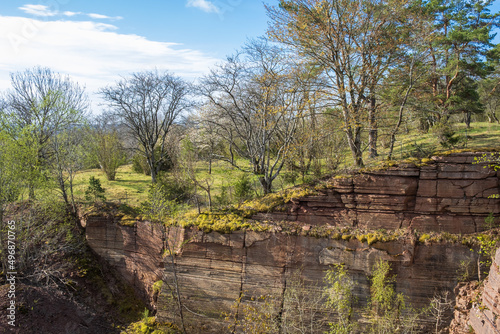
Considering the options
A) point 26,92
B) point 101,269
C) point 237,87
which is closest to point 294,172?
point 237,87

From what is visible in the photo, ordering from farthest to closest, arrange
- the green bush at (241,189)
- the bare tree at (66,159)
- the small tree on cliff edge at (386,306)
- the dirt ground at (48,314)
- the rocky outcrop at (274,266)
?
the bare tree at (66,159)
the green bush at (241,189)
the dirt ground at (48,314)
the rocky outcrop at (274,266)
the small tree on cliff edge at (386,306)

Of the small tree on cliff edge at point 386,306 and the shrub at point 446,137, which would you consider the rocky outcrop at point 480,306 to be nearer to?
the small tree on cliff edge at point 386,306

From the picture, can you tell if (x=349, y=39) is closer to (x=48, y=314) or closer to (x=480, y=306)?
(x=480, y=306)

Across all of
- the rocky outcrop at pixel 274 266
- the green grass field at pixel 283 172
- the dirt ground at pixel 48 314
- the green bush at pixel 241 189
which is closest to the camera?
the rocky outcrop at pixel 274 266

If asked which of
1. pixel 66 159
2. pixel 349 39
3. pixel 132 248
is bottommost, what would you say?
pixel 132 248

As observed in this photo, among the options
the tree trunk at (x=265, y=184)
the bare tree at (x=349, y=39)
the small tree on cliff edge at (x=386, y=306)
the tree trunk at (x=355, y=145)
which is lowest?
the small tree on cliff edge at (x=386, y=306)

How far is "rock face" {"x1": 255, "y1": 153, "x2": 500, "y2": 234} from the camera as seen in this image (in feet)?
33.5

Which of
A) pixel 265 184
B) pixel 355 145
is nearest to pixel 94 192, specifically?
pixel 265 184

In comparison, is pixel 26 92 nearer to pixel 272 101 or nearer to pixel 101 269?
pixel 101 269

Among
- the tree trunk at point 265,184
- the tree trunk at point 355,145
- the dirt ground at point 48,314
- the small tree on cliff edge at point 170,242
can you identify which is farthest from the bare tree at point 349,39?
the dirt ground at point 48,314

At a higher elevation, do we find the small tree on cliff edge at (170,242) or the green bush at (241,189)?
the green bush at (241,189)

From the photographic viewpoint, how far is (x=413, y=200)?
35.4ft

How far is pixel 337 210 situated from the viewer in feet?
37.3

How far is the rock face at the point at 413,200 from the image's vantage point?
10.2 metres
